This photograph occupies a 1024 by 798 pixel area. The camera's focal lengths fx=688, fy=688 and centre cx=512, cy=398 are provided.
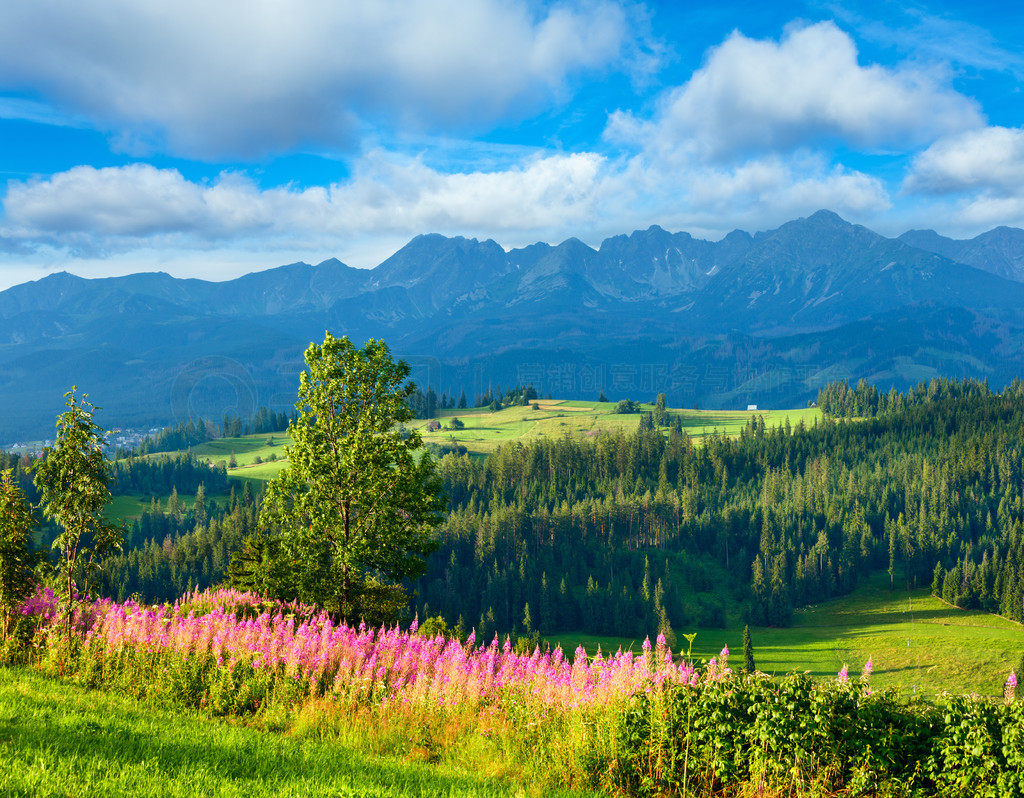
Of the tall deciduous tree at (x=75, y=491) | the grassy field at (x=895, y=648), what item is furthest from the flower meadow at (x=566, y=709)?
the grassy field at (x=895, y=648)

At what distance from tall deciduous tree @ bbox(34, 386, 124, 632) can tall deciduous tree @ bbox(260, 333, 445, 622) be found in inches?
275

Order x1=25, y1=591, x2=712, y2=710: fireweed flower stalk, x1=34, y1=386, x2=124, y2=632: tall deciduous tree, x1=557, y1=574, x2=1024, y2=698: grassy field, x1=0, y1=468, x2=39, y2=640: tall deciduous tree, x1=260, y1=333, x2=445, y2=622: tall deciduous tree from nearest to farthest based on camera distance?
x1=25, y1=591, x2=712, y2=710: fireweed flower stalk
x1=0, y1=468, x2=39, y2=640: tall deciduous tree
x1=34, y1=386, x2=124, y2=632: tall deciduous tree
x1=260, y1=333, x2=445, y2=622: tall deciduous tree
x1=557, y1=574, x2=1024, y2=698: grassy field

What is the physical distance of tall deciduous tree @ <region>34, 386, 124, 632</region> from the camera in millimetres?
18516

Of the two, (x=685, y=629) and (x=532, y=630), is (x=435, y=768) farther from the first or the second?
(x=685, y=629)

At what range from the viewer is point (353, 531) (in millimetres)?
25969

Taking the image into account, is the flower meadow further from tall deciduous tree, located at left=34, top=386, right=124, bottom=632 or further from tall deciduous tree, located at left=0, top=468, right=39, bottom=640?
tall deciduous tree, located at left=34, top=386, right=124, bottom=632

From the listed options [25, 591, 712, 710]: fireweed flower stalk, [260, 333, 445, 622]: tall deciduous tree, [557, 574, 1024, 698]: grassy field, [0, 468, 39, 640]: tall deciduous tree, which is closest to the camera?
[25, 591, 712, 710]: fireweed flower stalk

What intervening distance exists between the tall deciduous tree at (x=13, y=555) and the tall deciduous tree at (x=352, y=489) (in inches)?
315

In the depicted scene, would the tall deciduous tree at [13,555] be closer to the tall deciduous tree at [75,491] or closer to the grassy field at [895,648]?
the tall deciduous tree at [75,491]

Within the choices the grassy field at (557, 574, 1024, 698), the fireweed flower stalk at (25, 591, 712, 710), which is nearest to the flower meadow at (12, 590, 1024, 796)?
the fireweed flower stalk at (25, 591, 712, 710)

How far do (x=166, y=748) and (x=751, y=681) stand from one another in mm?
9790

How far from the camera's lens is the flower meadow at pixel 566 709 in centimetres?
1046

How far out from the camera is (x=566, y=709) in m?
13.1

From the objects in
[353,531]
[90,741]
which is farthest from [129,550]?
[90,741]
